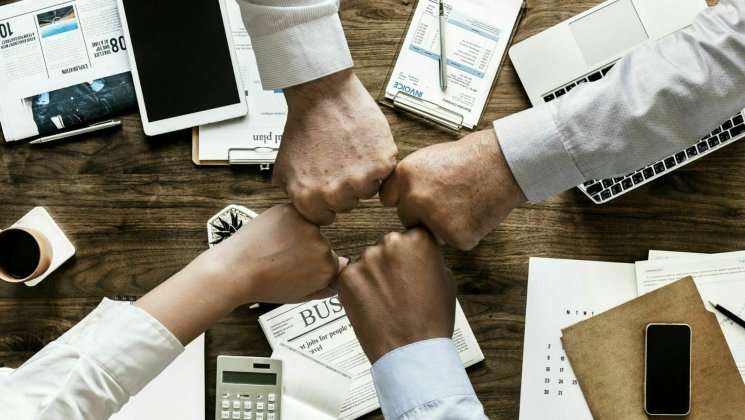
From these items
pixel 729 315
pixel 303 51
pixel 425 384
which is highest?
pixel 303 51

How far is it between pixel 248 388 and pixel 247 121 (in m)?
0.45

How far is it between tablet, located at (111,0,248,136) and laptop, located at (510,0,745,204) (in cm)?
49

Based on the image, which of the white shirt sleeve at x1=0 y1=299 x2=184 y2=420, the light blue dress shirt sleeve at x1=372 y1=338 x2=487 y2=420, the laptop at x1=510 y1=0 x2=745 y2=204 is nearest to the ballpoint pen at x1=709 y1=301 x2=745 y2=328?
Result: the laptop at x1=510 y1=0 x2=745 y2=204

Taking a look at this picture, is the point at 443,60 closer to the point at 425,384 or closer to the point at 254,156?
the point at 254,156

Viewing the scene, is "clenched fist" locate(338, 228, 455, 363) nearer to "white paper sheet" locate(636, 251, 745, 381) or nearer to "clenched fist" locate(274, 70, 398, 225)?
"clenched fist" locate(274, 70, 398, 225)

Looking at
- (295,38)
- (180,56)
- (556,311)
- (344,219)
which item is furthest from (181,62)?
(556,311)

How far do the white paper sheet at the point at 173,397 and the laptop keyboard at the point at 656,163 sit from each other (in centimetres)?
71

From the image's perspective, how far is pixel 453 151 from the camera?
107 centimetres

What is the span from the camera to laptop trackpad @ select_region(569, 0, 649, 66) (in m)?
1.18

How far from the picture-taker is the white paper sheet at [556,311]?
120cm

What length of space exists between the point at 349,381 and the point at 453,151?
0.42 m

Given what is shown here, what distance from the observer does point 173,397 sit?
1.22 metres

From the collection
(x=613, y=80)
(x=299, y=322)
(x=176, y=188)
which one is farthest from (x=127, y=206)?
(x=613, y=80)

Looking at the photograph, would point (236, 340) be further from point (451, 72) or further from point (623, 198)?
point (623, 198)
